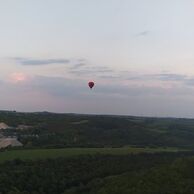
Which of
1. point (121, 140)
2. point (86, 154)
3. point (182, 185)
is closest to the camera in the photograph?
point (182, 185)

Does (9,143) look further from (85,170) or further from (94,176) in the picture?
→ (94,176)

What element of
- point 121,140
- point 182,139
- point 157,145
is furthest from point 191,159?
point 182,139

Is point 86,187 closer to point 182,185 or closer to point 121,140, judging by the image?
point 182,185

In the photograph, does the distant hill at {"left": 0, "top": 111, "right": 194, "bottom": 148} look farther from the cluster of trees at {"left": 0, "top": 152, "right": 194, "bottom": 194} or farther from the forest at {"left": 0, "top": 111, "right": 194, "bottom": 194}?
the cluster of trees at {"left": 0, "top": 152, "right": 194, "bottom": 194}

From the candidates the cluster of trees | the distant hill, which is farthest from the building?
the cluster of trees

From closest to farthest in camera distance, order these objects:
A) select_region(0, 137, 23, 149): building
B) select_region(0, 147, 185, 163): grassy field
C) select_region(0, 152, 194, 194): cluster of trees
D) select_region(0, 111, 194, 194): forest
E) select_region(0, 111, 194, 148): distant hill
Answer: select_region(0, 152, 194, 194): cluster of trees < select_region(0, 111, 194, 194): forest < select_region(0, 147, 185, 163): grassy field < select_region(0, 137, 23, 149): building < select_region(0, 111, 194, 148): distant hill

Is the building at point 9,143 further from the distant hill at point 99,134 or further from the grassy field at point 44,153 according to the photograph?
the grassy field at point 44,153

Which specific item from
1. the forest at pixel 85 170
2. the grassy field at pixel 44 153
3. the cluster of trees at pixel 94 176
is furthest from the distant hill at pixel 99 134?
the cluster of trees at pixel 94 176

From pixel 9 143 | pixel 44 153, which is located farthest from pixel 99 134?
pixel 44 153
